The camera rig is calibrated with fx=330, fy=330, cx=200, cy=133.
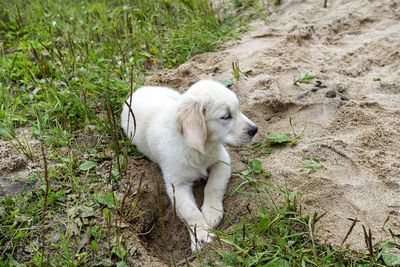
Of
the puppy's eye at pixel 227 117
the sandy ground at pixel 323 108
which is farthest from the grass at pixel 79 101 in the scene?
the puppy's eye at pixel 227 117

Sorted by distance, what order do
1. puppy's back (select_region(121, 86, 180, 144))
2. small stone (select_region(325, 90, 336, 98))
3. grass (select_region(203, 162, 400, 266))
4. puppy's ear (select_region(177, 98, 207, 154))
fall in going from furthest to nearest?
small stone (select_region(325, 90, 336, 98)), puppy's back (select_region(121, 86, 180, 144)), puppy's ear (select_region(177, 98, 207, 154)), grass (select_region(203, 162, 400, 266))

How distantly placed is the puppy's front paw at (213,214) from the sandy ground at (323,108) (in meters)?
0.06

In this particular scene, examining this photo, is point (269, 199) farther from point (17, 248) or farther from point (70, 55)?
point (70, 55)

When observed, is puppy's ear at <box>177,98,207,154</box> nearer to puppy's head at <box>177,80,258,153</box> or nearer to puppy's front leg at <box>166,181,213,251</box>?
puppy's head at <box>177,80,258,153</box>

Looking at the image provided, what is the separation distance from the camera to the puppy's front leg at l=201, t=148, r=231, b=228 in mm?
2301

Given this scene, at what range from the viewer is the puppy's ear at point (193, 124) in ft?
7.38

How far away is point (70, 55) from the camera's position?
13.7ft

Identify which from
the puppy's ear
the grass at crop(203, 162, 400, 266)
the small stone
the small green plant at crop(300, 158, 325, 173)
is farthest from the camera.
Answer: the small stone

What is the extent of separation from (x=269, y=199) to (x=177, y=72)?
209 centimetres

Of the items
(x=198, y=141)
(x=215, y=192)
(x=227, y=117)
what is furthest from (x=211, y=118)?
(x=215, y=192)

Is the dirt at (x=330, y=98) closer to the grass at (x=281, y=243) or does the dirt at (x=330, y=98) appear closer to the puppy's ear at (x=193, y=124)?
the grass at (x=281, y=243)

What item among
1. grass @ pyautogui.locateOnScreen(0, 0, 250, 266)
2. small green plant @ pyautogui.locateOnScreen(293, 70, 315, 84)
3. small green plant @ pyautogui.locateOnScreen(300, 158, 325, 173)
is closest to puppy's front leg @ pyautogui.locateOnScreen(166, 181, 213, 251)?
grass @ pyautogui.locateOnScreen(0, 0, 250, 266)

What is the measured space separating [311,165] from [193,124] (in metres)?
0.92

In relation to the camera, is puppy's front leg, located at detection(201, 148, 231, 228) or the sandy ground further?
puppy's front leg, located at detection(201, 148, 231, 228)
